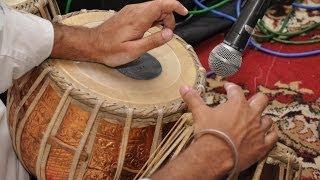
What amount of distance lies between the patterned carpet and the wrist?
0.77 meters

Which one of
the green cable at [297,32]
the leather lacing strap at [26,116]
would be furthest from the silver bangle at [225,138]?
the green cable at [297,32]

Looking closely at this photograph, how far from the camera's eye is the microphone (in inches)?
41.1

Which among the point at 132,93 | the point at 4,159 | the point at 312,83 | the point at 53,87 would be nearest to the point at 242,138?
the point at 132,93

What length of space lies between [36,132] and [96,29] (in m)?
0.28

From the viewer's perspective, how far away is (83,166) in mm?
983

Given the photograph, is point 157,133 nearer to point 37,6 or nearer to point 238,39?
point 238,39

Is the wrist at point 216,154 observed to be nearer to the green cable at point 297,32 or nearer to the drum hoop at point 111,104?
the drum hoop at point 111,104

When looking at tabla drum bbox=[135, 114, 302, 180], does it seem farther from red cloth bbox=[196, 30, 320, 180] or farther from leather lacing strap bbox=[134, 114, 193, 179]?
red cloth bbox=[196, 30, 320, 180]

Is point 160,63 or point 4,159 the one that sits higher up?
point 160,63

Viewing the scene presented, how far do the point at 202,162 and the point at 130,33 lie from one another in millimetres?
383

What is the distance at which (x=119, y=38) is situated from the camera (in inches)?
41.5

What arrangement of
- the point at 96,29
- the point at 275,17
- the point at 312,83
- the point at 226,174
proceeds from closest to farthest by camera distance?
the point at 226,174
the point at 96,29
the point at 312,83
the point at 275,17

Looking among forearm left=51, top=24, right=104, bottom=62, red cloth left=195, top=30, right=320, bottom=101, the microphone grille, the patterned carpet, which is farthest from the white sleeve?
red cloth left=195, top=30, right=320, bottom=101

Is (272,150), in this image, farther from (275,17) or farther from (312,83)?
(275,17)
